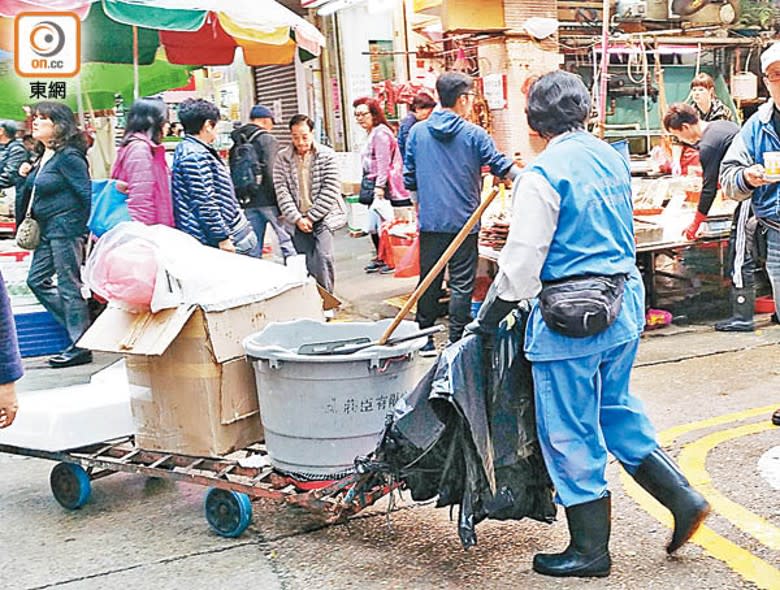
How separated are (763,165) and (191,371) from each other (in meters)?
3.03

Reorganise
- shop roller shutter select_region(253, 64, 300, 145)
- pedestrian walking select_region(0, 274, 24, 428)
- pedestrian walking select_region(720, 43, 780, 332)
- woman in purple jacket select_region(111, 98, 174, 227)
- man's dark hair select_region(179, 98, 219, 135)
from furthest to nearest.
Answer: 1. shop roller shutter select_region(253, 64, 300, 145)
2. woman in purple jacket select_region(111, 98, 174, 227)
3. man's dark hair select_region(179, 98, 219, 135)
4. pedestrian walking select_region(720, 43, 780, 332)
5. pedestrian walking select_region(0, 274, 24, 428)

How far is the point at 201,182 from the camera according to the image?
6.66 m

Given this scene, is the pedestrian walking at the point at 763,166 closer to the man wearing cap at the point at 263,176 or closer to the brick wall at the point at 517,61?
the man wearing cap at the point at 263,176

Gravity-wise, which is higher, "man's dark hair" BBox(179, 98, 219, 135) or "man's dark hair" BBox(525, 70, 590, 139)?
"man's dark hair" BBox(179, 98, 219, 135)

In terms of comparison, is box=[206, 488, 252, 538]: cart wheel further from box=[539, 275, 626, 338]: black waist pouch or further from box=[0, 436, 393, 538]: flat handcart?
Answer: box=[539, 275, 626, 338]: black waist pouch

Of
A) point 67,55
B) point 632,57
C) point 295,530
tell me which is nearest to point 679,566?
point 295,530

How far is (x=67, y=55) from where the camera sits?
23.8ft

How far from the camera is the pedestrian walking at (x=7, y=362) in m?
2.99

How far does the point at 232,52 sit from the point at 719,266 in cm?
505

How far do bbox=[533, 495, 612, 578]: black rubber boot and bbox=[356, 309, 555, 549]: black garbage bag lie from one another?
19 centimetres

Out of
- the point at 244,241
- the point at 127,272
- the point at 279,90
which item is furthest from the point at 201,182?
the point at 279,90

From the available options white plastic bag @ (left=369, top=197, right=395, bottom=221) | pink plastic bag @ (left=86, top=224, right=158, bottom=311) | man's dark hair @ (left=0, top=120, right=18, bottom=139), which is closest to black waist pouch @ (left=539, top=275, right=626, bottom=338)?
pink plastic bag @ (left=86, top=224, right=158, bottom=311)

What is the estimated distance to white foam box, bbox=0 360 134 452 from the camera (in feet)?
15.7

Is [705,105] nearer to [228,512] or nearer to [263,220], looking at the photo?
[263,220]
